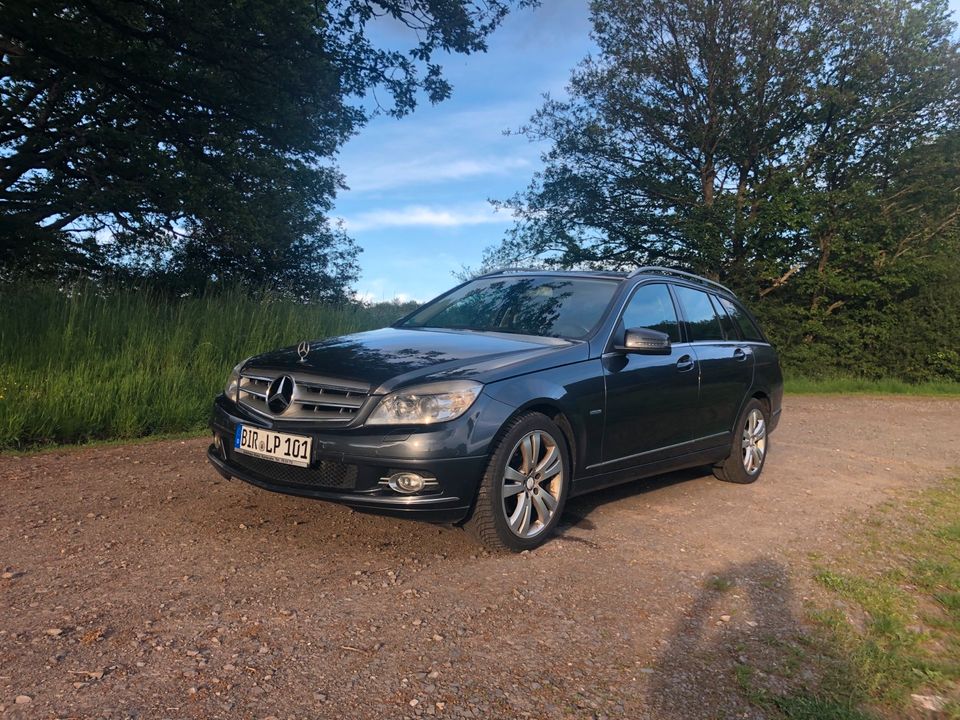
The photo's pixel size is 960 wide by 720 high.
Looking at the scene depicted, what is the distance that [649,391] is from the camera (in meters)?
5.41

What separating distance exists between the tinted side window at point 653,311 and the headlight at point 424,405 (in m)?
1.73

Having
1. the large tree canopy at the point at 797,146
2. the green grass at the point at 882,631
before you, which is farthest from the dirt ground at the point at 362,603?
the large tree canopy at the point at 797,146

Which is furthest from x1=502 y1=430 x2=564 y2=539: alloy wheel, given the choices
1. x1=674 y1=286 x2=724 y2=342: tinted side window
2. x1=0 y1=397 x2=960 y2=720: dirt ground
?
x1=674 y1=286 x2=724 y2=342: tinted side window

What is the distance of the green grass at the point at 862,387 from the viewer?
56.5 feet

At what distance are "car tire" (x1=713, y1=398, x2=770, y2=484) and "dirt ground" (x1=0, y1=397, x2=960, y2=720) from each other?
0.62 metres

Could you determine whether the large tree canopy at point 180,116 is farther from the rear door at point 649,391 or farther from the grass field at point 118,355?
the rear door at point 649,391

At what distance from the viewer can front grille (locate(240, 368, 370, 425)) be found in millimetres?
4211

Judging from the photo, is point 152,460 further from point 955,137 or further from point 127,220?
point 955,137

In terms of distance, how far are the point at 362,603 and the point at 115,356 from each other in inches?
236

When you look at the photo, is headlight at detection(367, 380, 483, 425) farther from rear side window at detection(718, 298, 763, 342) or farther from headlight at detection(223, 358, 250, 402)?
rear side window at detection(718, 298, 763, 342)

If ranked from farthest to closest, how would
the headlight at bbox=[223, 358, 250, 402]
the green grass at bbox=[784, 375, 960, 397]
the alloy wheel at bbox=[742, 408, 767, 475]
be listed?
the green grass at bbox=[784, 375, 960, 397] → the alloy wheel at bbox=[742, 408, 767, 475] → the headlight at bbox=[223, 358, 250, 402]

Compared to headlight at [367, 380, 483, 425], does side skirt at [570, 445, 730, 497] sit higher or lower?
lower

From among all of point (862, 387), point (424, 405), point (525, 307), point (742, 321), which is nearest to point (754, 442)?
point (742, 321)

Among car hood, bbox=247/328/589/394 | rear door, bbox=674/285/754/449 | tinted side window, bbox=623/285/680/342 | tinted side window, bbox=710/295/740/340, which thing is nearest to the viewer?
car hood, bbox=247/328/589/394
